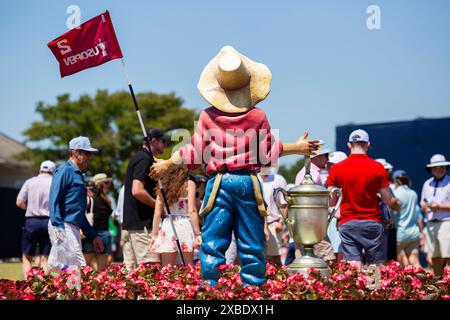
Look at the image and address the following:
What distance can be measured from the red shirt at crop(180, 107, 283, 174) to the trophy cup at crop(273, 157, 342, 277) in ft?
2.80

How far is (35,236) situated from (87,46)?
3.61 metres

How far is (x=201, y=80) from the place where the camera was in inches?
262

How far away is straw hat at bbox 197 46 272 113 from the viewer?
6.45m

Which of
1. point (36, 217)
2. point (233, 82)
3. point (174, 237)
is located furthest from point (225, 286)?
point (36, 217)

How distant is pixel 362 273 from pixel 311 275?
1.02 m

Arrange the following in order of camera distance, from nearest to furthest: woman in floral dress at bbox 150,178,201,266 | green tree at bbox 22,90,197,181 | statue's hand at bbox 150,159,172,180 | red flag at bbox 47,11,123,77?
statue's hand at bbox 150,159,172,180, woman in floral dress at bbox 150,178,201,266, red flag at bbox 47,11,123,77, green tree at bbox 22,90,197,181

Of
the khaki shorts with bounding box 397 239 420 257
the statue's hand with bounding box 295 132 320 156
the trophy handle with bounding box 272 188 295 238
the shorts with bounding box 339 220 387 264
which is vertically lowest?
the khaki shorts with bounding box 397 239 420 257

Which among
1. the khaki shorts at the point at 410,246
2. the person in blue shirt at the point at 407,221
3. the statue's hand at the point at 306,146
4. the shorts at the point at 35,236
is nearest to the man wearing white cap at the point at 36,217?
the shorts at the point at 35,236

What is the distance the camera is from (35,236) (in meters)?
11.0

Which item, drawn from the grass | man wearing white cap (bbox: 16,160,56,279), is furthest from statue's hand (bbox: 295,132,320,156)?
the grass

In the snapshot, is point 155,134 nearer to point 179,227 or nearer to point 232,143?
point 179,227

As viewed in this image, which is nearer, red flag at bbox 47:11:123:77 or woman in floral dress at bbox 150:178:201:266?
woman in floral dress at bbox 150:178:201:266

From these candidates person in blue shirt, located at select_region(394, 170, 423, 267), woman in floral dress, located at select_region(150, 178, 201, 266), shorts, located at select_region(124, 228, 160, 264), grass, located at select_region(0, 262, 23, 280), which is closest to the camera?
woman in floral dress, located at select_region(150, 178, 201, 266)

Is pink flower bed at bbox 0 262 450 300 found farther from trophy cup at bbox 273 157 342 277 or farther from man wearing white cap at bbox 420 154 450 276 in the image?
man wearing white cap at bbox 420 154 450 276
